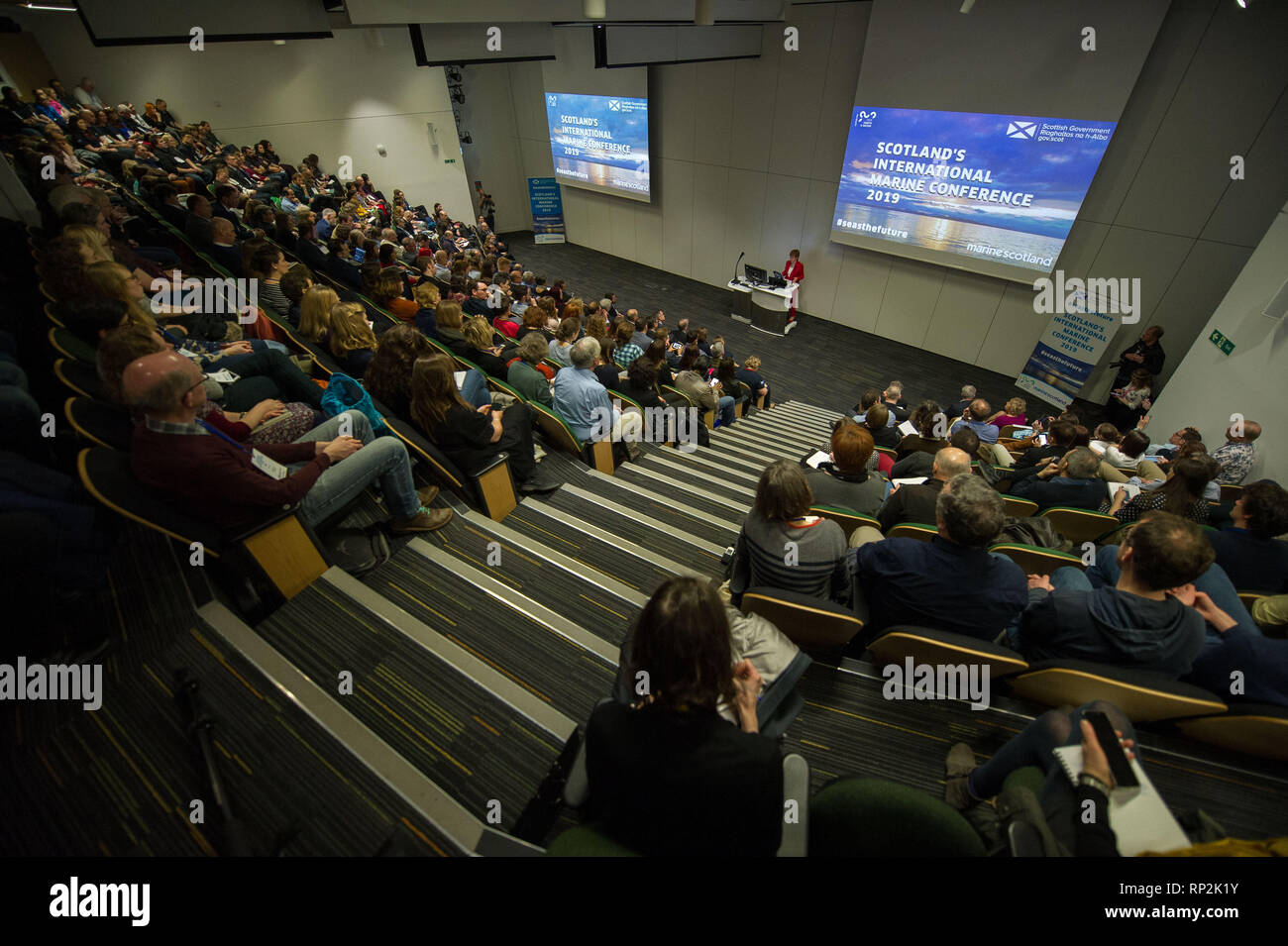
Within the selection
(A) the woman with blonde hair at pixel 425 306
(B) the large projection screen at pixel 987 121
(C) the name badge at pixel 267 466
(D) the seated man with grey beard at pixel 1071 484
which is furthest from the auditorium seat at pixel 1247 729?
(B) the large projection screen at pixel 987 121

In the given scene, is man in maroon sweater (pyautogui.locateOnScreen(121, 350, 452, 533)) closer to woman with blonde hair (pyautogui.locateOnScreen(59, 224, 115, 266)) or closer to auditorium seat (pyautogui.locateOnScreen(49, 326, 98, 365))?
Result: auditorium seat (pyautogui.locateOnScreen(49, 326, 98, 365))

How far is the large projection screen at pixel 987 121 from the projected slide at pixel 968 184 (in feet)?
0.04

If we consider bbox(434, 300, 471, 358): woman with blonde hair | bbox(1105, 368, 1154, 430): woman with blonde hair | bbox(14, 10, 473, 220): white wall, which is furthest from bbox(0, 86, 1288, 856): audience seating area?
bbox(14, 10, 473, 220): white wall

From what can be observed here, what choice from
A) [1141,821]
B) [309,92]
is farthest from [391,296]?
[309,92]

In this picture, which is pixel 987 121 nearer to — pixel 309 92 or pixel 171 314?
pixel 171 314

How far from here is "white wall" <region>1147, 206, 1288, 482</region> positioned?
4.03 metres

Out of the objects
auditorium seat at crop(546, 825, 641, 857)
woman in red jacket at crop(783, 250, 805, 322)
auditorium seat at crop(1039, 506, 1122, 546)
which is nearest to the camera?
auditorium seat at crop(546, 825, 641, 857)

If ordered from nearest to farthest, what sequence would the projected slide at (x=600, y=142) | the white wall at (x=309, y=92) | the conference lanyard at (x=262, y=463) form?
the conference lanyard at (x=262, y=463) < the white wall at (x=309, y=92) < the projected slide at (x=600, y=142)

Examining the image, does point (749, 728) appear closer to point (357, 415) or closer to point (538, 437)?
point (357, 415)

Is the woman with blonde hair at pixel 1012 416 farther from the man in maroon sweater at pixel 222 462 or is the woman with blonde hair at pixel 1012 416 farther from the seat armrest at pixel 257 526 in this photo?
the seat armrest at pixel 257 526

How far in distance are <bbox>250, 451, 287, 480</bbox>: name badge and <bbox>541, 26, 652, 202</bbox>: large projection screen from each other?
1072 cm

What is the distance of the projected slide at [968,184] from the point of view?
20.0 feet

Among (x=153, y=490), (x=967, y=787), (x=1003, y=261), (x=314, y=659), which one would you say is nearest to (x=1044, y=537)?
(x=967, y=787)
